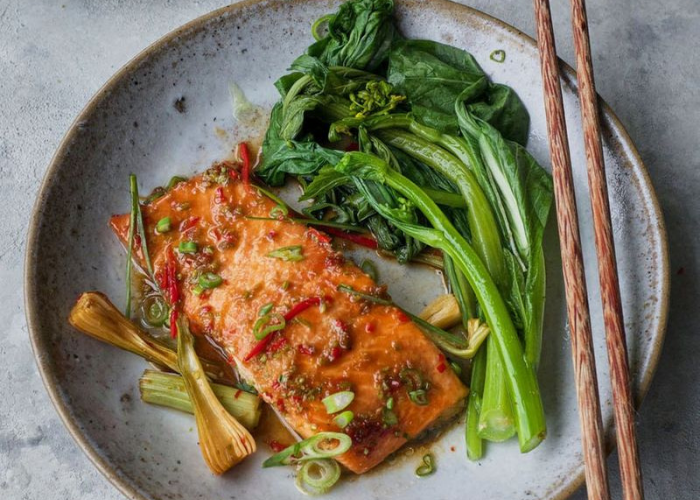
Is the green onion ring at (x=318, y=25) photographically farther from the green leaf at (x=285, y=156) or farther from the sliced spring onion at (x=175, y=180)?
the sliced spring onion at (x=175, y=180)

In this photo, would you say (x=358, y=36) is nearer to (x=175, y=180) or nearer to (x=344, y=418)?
(x=175, y=180)

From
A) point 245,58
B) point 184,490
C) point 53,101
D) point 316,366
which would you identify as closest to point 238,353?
point 316,366

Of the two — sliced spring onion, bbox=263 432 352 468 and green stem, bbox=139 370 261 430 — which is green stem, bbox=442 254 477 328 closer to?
sliced spring onion, bbox=263 432 352 468

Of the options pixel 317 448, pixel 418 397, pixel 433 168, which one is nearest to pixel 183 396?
pixel 317 448

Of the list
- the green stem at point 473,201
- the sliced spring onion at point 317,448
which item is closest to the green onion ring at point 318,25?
the green stem at point 473,201

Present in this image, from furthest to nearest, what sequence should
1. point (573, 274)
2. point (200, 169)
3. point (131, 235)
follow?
point (200, 169) → point (131, 235) → point (573, 274)

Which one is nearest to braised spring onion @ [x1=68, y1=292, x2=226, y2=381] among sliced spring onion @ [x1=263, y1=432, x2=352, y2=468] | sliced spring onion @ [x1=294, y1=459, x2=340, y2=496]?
sliced spring onion @ [x1=263, y1=432, x2=352, y2=468]
